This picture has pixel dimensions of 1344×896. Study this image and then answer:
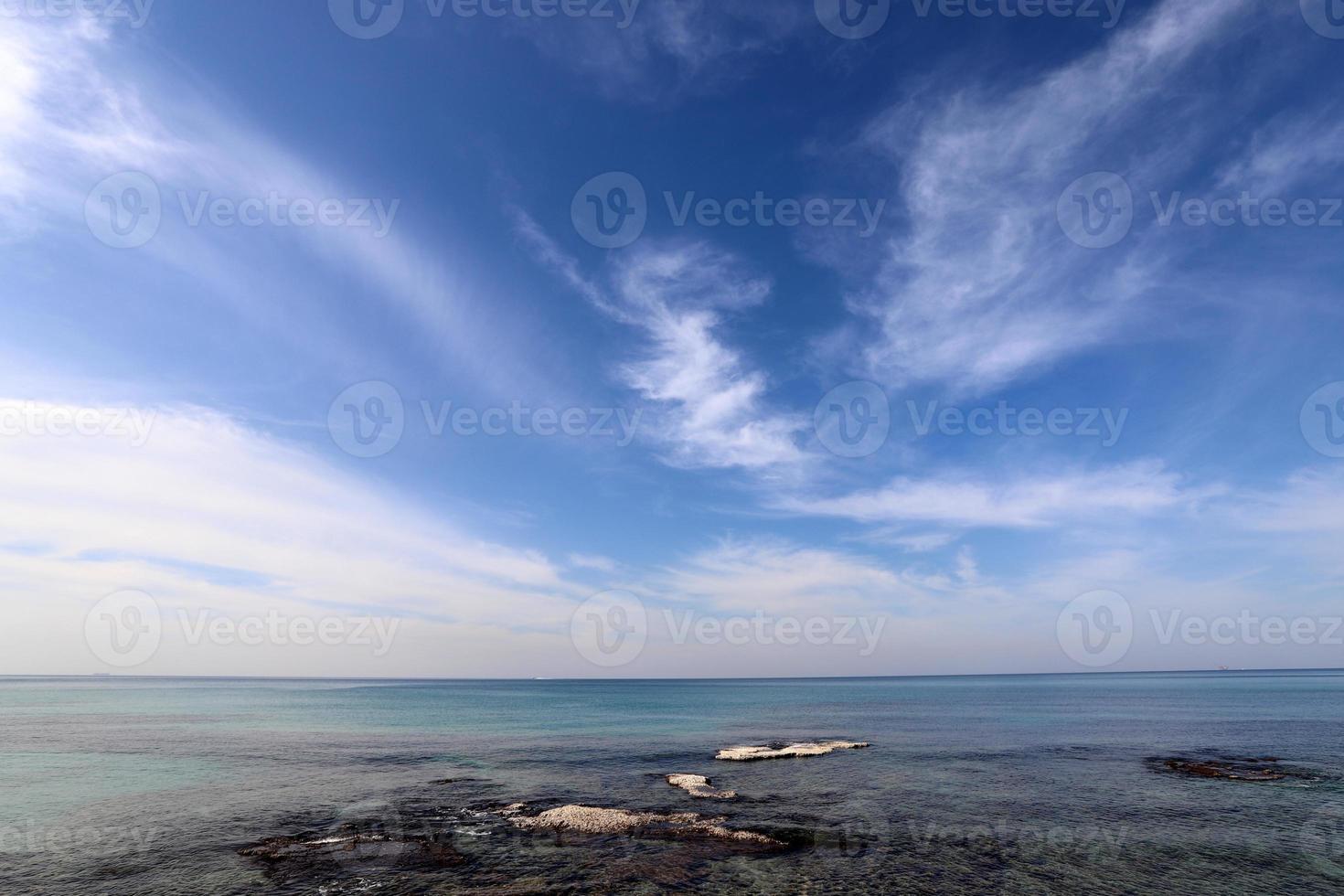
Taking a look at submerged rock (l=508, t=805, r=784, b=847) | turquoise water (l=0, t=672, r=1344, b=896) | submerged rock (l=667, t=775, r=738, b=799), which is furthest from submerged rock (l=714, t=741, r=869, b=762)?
submerged rock (l=508, t=805, r=784, b=847)

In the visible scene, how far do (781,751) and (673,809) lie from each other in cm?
2326

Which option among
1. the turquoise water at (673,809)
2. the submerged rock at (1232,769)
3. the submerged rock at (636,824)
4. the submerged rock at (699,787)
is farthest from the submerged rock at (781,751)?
the submerged rock at (1232,769)

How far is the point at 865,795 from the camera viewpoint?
37281 mm

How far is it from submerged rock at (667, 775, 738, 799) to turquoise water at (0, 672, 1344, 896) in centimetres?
105

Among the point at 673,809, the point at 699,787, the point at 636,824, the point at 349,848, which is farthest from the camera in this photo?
the point at 699,787

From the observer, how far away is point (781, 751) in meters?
53.8

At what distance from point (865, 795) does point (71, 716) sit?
118 meters

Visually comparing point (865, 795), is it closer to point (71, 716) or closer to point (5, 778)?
point (5, 778)

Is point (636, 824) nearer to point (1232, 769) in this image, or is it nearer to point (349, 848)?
point (349, 848)

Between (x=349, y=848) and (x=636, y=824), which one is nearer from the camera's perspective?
(x=349, y=848)

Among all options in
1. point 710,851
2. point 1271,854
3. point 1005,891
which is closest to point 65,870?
point 710,851

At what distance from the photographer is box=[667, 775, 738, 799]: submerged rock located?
121 feet

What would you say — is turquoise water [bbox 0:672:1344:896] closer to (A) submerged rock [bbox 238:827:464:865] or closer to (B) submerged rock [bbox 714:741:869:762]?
(A) submerged rock [bbox 238:827:464:865]

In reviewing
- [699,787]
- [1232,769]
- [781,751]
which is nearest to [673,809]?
[699,787]
